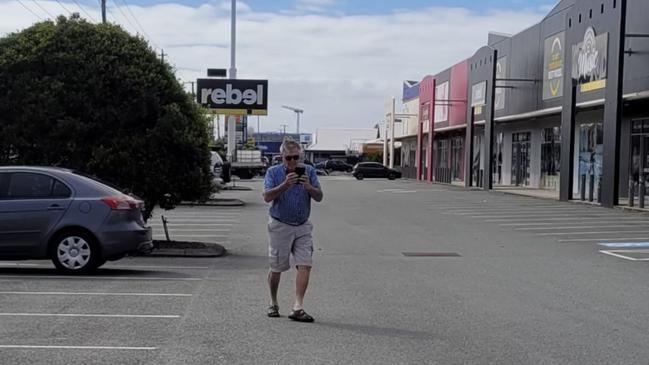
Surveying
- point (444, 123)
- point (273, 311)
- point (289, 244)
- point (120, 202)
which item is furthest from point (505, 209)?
point (444, 123)

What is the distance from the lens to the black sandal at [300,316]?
8211 mm

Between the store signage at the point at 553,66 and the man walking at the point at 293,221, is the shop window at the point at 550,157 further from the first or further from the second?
the man walking at the point at 293,221

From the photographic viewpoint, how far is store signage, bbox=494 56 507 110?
149 ft

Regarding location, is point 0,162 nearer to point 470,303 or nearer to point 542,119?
point 470,303

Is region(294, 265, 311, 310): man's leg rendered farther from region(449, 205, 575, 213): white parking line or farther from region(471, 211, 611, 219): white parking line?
region(449, 205, 575, 213): white parking line

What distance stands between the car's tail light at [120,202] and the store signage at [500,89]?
3574 cm

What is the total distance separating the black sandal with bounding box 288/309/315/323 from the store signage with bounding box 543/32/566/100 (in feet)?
98.3

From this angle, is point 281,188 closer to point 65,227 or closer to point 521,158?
point 65,227

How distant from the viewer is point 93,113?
14273 mm

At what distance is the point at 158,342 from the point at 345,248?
889 cm

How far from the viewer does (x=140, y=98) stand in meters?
14.4

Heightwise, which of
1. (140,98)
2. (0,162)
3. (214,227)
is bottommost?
(214,227)

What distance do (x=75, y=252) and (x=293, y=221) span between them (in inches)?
178

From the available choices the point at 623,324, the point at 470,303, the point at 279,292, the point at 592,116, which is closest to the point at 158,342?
the point at 279,292
